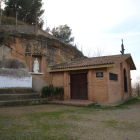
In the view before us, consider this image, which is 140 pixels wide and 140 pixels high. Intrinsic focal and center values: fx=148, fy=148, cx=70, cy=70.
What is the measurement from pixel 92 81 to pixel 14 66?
662 centimetres

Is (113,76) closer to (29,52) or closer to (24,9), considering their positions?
(29,52)

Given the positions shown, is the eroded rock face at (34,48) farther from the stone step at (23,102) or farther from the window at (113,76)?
the window at (113,76)

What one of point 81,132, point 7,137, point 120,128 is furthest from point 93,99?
point 7,137

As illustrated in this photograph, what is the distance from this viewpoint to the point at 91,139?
12.9 ft

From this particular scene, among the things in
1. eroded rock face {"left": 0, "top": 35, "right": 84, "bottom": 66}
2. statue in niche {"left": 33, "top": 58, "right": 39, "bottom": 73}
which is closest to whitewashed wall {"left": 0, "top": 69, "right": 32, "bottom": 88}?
statue in niche {"left": 33, "top": 58, "right": 39, "bottom": 73}

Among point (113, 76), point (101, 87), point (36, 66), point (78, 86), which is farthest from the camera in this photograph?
point (36, 66)

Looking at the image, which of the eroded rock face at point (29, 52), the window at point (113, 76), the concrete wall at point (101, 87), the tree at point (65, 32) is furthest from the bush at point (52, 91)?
the tree at point (65, 32)

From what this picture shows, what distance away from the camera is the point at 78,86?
12.2 meters

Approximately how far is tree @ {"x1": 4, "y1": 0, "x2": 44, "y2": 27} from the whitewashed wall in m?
17.7

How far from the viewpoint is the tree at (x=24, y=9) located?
26.4 meters

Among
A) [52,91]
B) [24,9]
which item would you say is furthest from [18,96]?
[24,9]

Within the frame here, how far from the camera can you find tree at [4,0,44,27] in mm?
26375

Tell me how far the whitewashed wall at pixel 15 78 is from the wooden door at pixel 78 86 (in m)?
3.58

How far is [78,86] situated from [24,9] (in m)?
21.4
